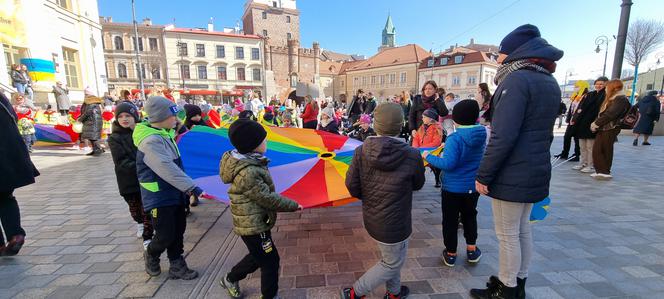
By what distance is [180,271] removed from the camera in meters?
2.63

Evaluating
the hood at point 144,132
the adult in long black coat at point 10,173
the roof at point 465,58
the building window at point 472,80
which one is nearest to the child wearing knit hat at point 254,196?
the hood at point 144,132

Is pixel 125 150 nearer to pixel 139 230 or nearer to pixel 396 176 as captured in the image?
pixel 139 230

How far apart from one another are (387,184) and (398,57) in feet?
175

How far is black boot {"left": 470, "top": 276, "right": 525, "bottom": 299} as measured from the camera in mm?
2215

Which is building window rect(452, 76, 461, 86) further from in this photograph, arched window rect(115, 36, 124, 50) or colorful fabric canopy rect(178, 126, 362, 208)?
arched window rect(115, 36, 124, 50)

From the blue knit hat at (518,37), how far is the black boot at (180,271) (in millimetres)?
3114

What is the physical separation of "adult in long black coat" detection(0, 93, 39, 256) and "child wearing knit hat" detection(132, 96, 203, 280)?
160 centimetres

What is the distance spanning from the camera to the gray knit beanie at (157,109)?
96.6 inches

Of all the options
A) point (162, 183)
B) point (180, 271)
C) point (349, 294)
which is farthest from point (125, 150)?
point (349, 294)

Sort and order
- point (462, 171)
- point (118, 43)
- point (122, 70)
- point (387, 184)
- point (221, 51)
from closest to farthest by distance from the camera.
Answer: point (387, 184) → point (462, 171) → point (118, 43) → point (122, 70) → point (221, 51)

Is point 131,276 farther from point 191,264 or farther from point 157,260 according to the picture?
point 191,264

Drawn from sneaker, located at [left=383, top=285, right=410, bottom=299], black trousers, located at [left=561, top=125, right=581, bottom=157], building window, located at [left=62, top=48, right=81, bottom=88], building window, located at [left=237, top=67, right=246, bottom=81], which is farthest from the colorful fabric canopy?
building window, located at [left=237, top=67, right=246, bottom=81]

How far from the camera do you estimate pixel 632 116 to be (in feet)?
20.9

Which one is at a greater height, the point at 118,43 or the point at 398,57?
the point at 118,43
